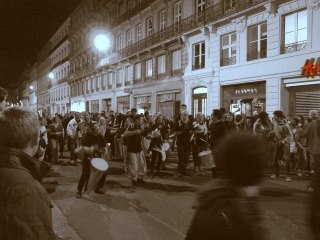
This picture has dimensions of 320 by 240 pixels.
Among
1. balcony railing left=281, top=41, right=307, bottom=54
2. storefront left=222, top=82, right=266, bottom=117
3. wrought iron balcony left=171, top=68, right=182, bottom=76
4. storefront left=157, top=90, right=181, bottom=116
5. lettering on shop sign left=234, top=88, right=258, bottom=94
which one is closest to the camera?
balcony railing left=281, top=41, right=307, bottom=54

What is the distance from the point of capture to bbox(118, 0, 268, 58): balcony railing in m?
19.3

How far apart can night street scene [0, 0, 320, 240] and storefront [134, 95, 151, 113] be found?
0.49 feet

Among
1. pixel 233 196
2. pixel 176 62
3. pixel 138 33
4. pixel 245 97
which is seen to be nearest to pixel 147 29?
pixel 138 33

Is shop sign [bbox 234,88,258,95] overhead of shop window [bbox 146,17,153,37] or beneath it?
beneath

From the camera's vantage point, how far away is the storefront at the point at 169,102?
25.8 metres

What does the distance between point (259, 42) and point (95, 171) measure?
13.7 m

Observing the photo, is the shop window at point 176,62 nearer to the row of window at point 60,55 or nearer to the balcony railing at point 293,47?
the balcony railing at point 293,47

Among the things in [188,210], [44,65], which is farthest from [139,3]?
[44,65]

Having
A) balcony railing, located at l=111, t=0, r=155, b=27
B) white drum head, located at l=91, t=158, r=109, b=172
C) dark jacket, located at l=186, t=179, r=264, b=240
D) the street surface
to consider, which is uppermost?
balcony railing, located at l=111, t=0, r=155, b=27

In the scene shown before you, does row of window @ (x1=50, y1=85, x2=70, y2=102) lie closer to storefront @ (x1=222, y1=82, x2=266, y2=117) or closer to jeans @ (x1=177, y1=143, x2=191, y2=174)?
storefront @ (x1=222, y1=82, x2=266, y2=117)

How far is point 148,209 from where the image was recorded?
6.57m

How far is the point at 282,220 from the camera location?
18.9ft

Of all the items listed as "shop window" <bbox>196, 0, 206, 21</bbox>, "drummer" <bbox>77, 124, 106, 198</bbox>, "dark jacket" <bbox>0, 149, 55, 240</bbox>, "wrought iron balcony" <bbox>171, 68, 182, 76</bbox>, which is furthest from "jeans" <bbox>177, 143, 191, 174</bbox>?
"wrought iron balcony" <bbox>171, 68, 182, 76</bbox>

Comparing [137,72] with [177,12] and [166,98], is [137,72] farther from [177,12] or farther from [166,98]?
[177,12]
